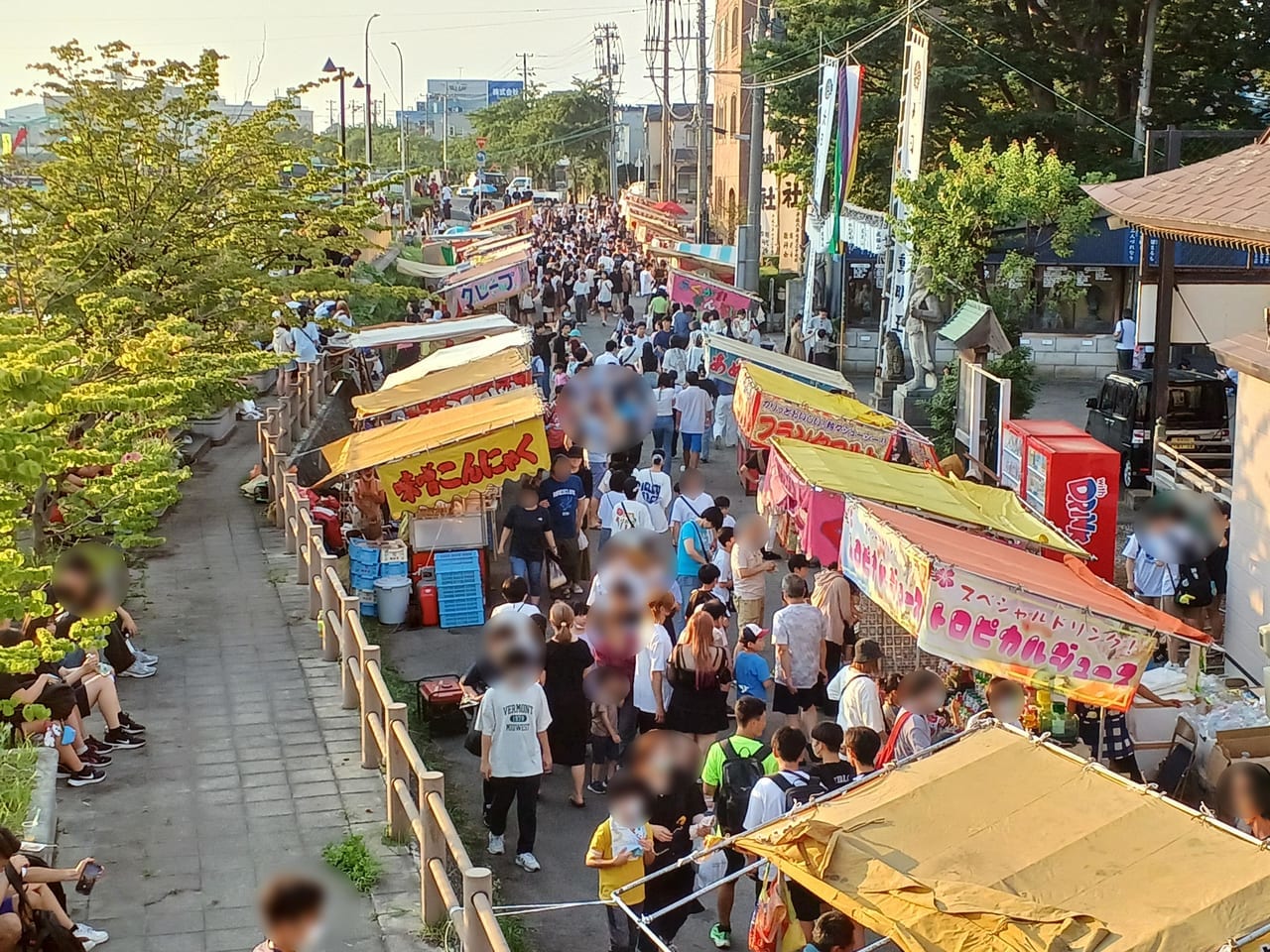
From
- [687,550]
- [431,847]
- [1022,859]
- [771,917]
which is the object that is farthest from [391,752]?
[1022,859]

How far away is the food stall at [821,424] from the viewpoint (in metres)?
14.5

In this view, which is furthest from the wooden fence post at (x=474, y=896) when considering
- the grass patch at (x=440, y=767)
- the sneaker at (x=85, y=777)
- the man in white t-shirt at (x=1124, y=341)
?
the man in white t-shirt at (x=1124, y=341)

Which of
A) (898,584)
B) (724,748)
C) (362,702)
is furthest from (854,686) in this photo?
(362,702)

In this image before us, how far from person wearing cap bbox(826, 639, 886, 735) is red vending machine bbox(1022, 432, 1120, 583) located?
6.08 m

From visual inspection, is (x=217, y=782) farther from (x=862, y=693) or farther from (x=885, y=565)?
(x=885, y=565)

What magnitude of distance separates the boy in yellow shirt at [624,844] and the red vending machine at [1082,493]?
834 cm

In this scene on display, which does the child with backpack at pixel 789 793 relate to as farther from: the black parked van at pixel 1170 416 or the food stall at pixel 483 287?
the food stall at pixel 483 287

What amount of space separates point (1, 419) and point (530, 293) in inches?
1164

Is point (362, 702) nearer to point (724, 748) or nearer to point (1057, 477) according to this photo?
point (724, 748)

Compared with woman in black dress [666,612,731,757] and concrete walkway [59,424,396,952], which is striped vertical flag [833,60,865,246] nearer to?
concrete walkway [59,424,396,952]

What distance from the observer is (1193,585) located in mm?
12961

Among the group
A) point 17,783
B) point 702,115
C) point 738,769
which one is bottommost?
point 17,783

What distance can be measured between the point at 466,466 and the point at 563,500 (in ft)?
4.10

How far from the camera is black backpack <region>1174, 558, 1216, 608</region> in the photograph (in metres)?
13.0
